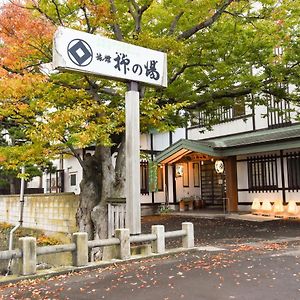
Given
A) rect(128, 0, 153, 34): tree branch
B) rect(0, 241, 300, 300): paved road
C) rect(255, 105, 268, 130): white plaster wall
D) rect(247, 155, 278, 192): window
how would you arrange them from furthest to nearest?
rect(255, 105, 268, 130): white plaster wall
rect(247, 155, 278, 192): window
rect(128, 0, 153, 34): tree branch
rect(0, 241, 300, 300): paved road

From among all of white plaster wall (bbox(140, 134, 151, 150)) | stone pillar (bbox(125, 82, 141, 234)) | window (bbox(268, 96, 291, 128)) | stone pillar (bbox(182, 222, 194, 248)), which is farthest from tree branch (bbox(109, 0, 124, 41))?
white plaster wall (bbox(140, 134, 151, 150))

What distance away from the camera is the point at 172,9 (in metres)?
13.5

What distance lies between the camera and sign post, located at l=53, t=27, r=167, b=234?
30.5ft

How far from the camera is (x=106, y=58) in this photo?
32.8 ft

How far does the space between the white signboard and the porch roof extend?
29.9ft

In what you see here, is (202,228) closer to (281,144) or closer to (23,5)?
(281,144)

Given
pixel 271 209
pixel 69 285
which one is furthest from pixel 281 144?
pixel 69 285

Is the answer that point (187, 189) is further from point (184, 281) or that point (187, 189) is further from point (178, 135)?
point (184, 281)

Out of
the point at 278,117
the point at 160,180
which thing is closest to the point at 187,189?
the point at 160,180

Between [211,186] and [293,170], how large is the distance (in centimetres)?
713

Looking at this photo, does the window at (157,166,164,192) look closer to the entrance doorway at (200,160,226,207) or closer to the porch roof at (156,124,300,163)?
the porch roof at (156,124,300,163)

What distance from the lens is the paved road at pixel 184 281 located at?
6793 millimetres

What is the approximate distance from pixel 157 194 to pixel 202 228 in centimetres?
934

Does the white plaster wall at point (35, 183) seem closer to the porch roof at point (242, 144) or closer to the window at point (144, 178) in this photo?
the window at point (144, 178)
